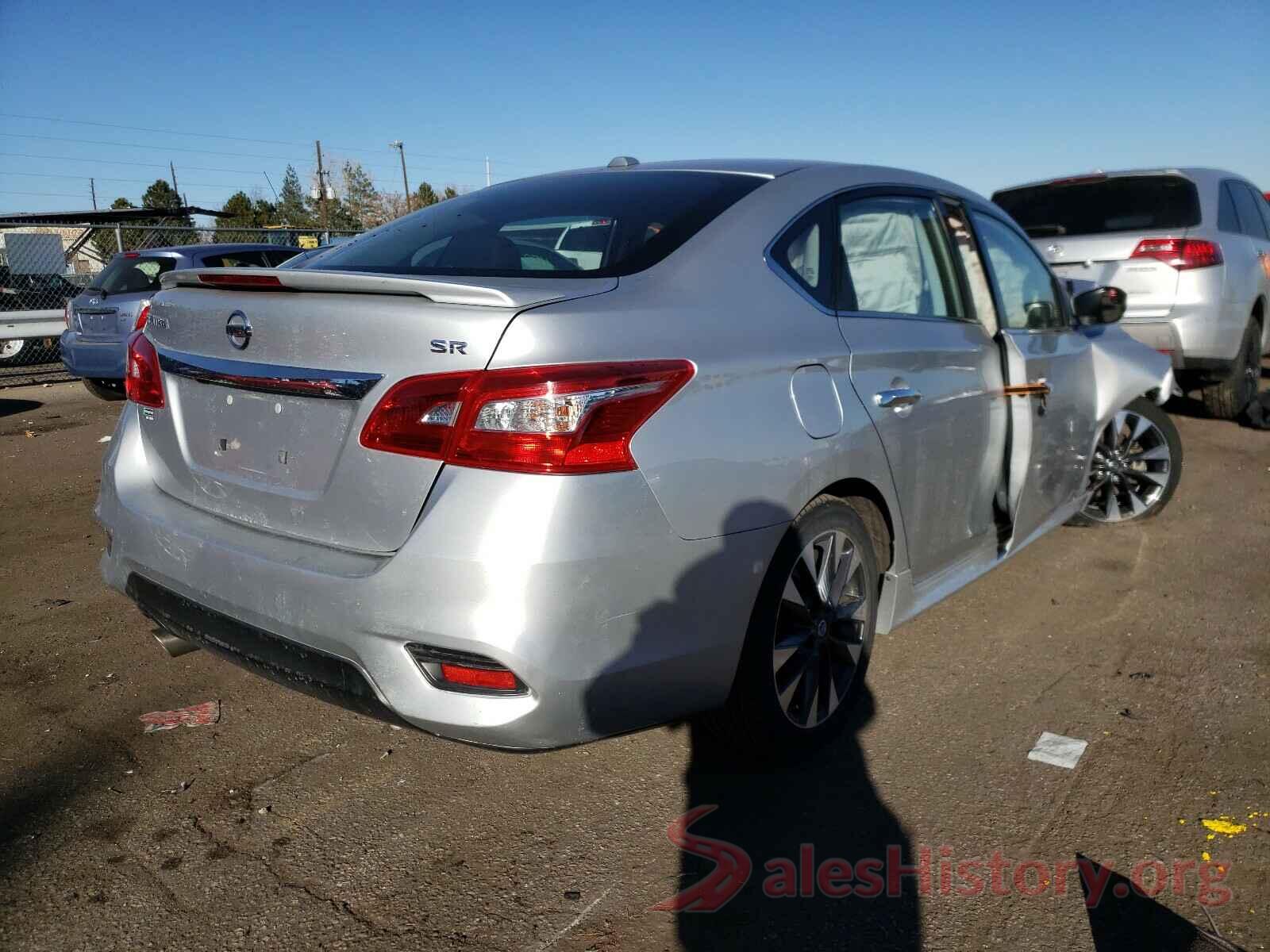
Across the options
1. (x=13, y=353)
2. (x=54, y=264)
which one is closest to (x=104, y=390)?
(x=13, y=353)

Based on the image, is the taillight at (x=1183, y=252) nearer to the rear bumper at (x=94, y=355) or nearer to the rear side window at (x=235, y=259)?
the rear side window at (x=235, y=259)

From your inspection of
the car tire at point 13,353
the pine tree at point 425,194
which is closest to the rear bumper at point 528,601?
the car tire at point 13,353

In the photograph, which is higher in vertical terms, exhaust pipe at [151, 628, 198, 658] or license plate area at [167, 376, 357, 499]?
license plate area at [167, 376, 357, 499]

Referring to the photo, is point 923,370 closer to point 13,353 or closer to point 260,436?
point 260,436

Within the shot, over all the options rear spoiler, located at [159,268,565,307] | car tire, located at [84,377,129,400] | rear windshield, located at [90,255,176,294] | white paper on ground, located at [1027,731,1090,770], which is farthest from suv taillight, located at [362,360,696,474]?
car tire, located at [84,377,129,400]

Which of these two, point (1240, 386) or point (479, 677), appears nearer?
point (479, 677)

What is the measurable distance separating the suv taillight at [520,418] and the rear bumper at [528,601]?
0.04 meters

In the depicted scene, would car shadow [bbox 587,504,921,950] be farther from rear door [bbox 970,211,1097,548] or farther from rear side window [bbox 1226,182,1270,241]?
rear side window [bbox 1226,182,1270,241]

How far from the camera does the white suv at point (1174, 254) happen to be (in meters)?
6.59

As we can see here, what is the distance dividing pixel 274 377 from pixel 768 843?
161 cm

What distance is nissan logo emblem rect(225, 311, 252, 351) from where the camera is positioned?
2387 mm

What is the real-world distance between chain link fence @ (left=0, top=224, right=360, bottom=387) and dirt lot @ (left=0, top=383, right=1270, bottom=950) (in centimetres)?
671

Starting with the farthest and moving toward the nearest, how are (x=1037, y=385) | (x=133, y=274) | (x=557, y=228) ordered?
1. (x=133, y=274)
2. (x=1037, y=385)
3. (x=557, y=228)

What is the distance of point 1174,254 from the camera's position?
259 inches
